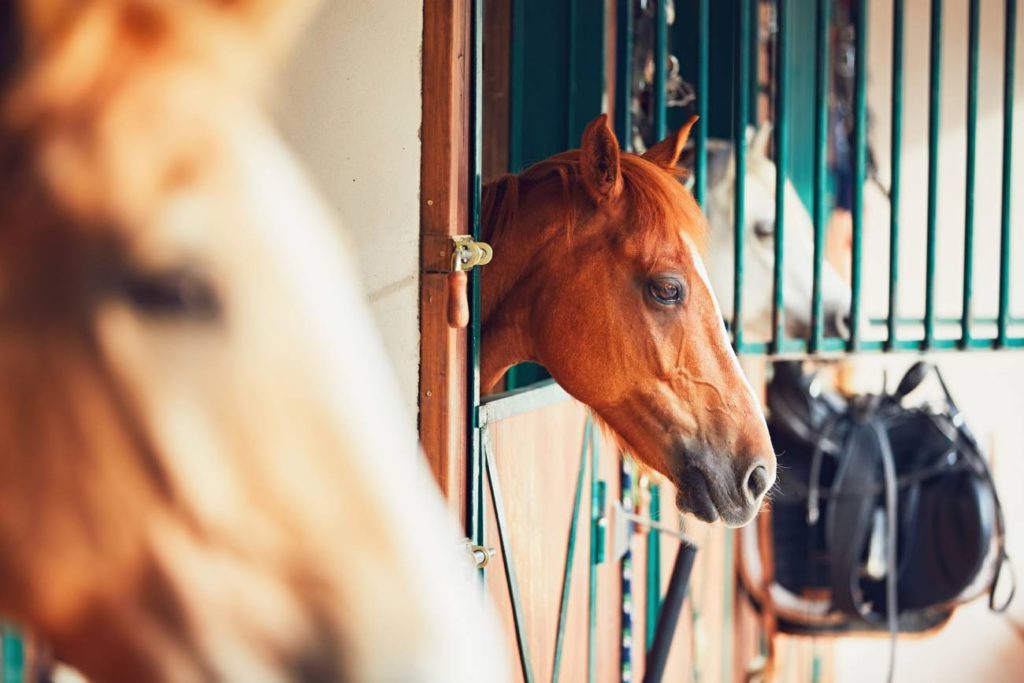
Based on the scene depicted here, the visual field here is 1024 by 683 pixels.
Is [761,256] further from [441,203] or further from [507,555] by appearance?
[441,203]

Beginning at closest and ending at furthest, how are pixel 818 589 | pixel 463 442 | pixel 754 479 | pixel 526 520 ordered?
Answer: pixel 463 442 → pixel 754 479 → pixel 526 520 → pixel 818 589

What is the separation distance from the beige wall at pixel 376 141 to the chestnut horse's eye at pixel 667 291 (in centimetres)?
39

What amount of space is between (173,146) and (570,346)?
1000 millimetres

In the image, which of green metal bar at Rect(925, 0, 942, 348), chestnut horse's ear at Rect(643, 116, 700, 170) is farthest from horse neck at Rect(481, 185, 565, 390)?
green metal bar at Rect(925, 0, 942, 348)

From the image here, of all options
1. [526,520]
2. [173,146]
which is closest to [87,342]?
[173,146]

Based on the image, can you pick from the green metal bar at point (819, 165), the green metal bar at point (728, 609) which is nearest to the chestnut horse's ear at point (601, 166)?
the green metal bar at point (819, 165)

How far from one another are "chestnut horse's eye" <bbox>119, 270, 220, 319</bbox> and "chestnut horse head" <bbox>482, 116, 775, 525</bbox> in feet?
3.22

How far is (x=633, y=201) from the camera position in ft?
4.45

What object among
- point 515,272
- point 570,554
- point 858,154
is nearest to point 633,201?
point 515,272

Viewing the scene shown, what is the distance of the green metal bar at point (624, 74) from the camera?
6.30 ft

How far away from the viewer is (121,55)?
357mm

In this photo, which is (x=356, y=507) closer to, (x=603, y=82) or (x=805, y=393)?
(x=603, y=82)

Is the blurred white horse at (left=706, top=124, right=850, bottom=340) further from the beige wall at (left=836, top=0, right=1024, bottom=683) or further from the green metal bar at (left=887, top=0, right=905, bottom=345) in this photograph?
the beige wall at (left=836, top=0, right=1024, bottom=683)

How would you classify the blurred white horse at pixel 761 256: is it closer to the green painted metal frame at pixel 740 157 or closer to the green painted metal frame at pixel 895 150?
the green painted metal frame at pixel 895 150
